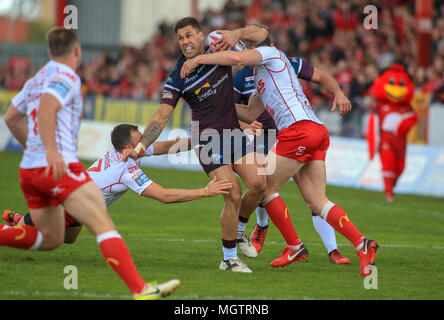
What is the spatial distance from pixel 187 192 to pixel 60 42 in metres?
1.91

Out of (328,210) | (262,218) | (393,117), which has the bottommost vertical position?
(262,218)

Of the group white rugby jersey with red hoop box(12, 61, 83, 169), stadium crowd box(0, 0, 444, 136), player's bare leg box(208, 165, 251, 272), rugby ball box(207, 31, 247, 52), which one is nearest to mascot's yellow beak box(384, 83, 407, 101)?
stadium crowd box(0, 0, 444, 136)

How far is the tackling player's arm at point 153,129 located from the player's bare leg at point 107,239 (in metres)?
1.31

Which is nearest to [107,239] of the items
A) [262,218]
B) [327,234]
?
[327,234]

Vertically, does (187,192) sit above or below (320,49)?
below

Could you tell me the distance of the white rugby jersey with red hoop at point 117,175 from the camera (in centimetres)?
748

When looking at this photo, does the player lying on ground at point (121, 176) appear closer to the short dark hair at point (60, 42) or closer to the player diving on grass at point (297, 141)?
the player diving on grass at point (297, 141)

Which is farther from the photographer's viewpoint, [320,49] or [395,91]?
[320,49]

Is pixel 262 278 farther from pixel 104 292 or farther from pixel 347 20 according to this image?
pixel 347 20

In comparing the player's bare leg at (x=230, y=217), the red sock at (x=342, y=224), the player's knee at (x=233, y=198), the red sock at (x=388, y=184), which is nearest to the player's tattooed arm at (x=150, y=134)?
the player's bare leg at (x=230, y=217)

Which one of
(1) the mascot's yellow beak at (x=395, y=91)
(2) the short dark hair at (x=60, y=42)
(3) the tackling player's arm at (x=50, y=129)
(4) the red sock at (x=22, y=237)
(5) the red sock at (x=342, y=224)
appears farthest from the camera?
(1) the mascot's yellow beak at (x=395, y=91)

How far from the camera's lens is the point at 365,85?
60.6ft

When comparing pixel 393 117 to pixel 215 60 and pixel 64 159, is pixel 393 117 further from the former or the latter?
pixel 64 159

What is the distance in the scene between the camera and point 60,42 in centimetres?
573
